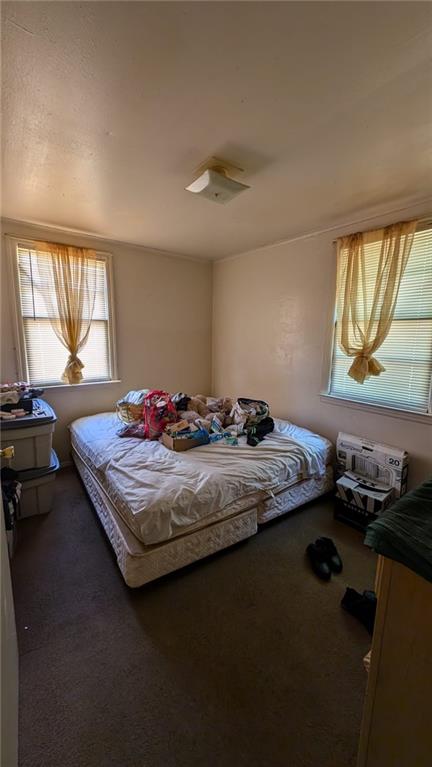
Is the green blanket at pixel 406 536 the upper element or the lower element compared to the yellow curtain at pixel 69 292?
lower

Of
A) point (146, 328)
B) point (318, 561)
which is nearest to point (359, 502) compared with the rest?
point (318, 561)

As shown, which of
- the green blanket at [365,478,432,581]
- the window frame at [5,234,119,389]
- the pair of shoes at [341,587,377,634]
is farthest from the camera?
the window frame at [5,234,119,389]

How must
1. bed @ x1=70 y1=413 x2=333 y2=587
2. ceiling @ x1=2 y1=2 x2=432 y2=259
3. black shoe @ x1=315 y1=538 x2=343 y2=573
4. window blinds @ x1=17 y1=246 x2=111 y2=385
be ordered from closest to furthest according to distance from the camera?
1. ceiling @ x1=2 y1=2 x2=432 y2=259
2. bed @ x1=70 y1=413 x2=333 y2=587
3. black shoe @ x1=315 y1=538 x2=343 y2=573
4. window blinds @ x1=17 y1=246 x2=111 y2=385

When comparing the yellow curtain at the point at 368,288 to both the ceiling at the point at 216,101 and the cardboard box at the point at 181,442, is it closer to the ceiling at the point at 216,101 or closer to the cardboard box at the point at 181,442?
the ceiling at the point at 216,101

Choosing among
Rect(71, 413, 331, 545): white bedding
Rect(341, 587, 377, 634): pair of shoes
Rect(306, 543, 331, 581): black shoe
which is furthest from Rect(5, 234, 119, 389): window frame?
Rect(341, 587, 377, 634): pair of shoes

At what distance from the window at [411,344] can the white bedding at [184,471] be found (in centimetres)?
76

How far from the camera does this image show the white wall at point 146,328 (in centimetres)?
309

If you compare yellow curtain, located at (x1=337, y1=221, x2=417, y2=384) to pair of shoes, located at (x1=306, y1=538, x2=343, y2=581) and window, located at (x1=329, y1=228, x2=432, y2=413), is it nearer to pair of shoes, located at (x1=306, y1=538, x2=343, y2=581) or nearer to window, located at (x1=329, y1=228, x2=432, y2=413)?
window, located at (x1=329, y1=228, x2=432, y2=413)

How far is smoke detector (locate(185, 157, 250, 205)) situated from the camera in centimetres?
182

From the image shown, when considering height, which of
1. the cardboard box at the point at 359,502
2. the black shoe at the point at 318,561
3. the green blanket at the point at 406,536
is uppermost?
the green blanket at the point at 406,536

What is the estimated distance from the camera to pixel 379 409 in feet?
8.51

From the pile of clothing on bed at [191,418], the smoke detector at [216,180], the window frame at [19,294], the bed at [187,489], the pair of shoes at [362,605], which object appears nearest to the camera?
the pair of shoes at [362,605]

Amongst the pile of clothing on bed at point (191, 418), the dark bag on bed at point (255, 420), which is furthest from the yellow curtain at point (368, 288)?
the pile of clothing on bed at point (191, 418)

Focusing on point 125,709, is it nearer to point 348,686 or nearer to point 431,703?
point 348,686
